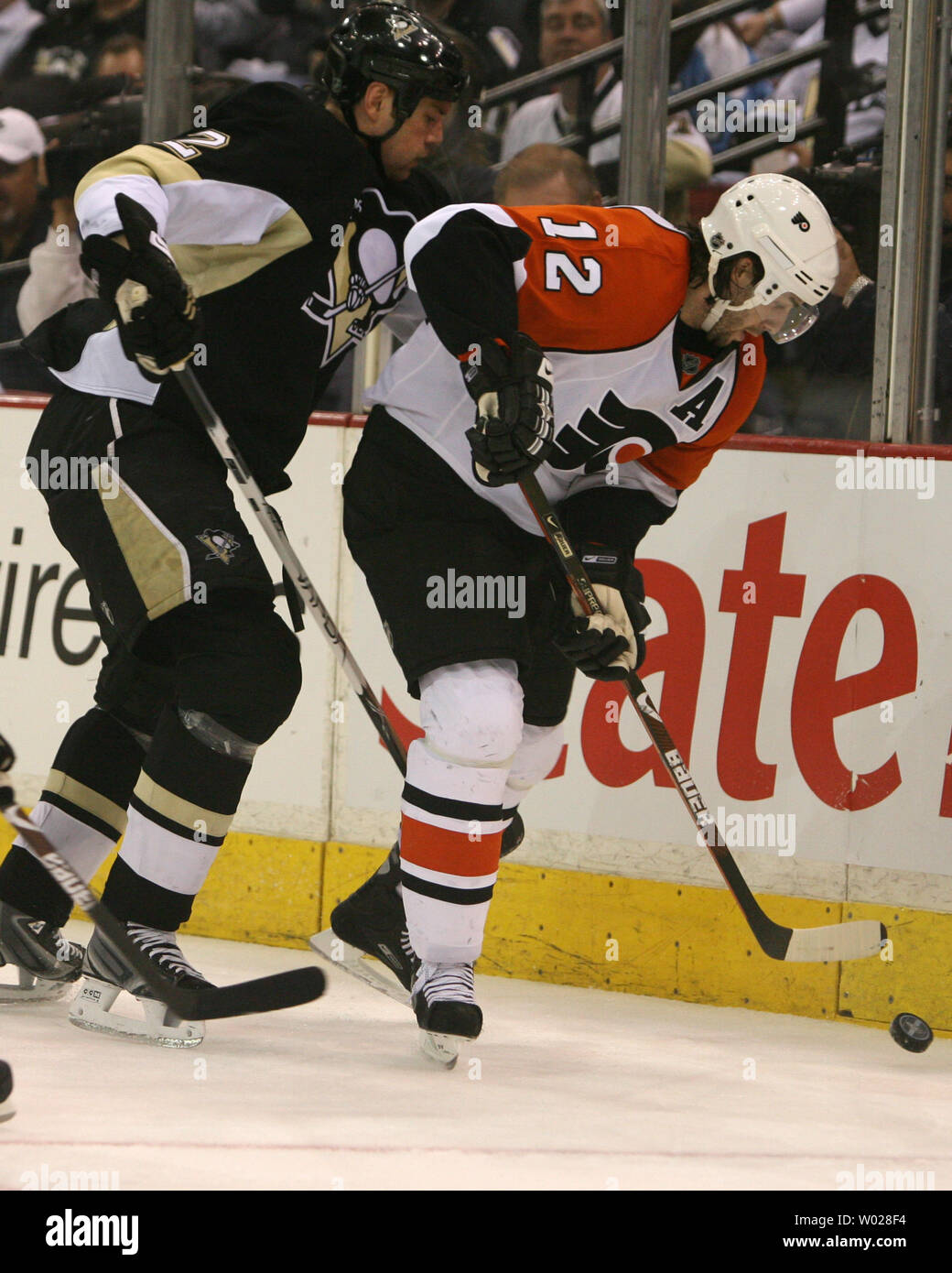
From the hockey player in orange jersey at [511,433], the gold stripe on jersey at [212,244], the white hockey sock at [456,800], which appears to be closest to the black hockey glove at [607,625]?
the hockey player in orange jersey at [511,433]

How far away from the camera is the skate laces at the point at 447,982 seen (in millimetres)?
2424

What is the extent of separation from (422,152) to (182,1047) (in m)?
1.34

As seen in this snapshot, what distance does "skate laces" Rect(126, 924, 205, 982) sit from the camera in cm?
245

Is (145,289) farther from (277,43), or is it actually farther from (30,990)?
(277,43)

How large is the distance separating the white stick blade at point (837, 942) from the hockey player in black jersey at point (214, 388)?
0.91 meters

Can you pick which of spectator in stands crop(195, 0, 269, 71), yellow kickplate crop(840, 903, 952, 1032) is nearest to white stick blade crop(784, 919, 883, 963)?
yellow kickplate crop(840, 903, 952, 1032)

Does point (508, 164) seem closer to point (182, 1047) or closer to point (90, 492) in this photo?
point (90, 492)

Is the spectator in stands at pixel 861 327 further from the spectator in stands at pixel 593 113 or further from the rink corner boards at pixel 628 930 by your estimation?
the rink corner boards at pixel 628 930

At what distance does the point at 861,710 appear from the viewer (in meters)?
2.97

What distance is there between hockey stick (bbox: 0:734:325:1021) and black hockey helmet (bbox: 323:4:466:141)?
1.12 metres

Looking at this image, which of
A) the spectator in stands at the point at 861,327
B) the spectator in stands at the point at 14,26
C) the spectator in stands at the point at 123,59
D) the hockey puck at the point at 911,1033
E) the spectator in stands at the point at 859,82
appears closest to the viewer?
the hockey puck at the point at 911,1033

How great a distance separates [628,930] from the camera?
312cm

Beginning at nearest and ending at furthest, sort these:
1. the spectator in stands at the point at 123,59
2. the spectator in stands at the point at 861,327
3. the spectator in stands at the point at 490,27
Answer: the spectator in stands at the point at 861,327 → the spectator in stands at the point at 490,27 → the spectator in stands at the point at 123,59
